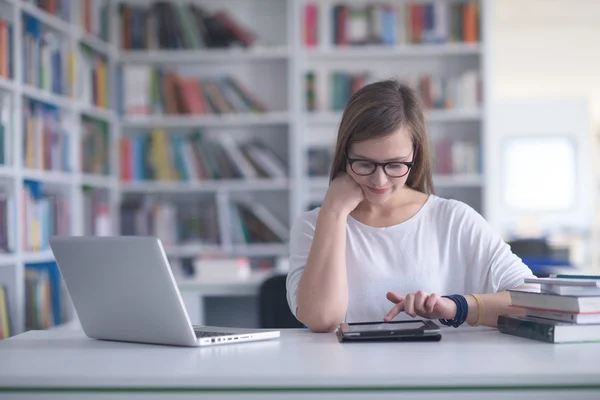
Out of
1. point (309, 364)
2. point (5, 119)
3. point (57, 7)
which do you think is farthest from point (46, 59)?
point (309, 364)

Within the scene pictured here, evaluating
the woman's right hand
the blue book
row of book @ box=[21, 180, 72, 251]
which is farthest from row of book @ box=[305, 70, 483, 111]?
the woman's right hand

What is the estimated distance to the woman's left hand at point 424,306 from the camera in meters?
1.46

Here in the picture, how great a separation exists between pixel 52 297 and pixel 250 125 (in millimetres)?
1673

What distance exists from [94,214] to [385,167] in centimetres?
284

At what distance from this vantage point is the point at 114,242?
51.7 inches

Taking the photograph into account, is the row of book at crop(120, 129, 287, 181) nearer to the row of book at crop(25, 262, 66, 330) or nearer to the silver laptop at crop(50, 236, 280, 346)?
the row of book at crop(25, 262, 66, 330)

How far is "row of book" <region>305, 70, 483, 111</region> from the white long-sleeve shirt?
2.84 metres

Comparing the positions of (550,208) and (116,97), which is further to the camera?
(550,208)

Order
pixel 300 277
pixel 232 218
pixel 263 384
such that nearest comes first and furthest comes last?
1. pixel 263 384
2. pixel 300 277
3. pixel 232 218

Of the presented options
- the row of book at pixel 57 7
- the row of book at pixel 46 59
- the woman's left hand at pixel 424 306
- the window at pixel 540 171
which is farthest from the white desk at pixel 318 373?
the window at pixel 540 171

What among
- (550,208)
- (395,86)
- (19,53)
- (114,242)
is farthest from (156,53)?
(550,208)

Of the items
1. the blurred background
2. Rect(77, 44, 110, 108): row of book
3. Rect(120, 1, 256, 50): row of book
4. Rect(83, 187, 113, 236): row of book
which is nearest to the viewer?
Rect(77, 44, 110, 108): row of book

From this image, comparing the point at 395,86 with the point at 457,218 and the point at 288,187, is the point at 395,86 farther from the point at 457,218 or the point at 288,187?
the point at 288,187

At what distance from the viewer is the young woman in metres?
1.58
